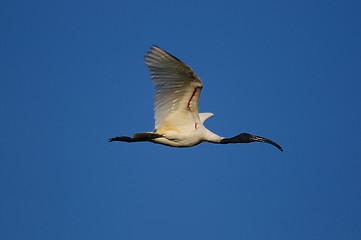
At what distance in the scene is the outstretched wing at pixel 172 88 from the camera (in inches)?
375

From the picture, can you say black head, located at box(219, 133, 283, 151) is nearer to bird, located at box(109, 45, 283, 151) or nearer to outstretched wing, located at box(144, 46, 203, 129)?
bird, located at box(109, 45, 283, 151)

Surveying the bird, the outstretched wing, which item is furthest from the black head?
the outstretched wing

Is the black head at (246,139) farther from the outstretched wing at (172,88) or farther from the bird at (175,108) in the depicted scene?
the outstretched wing at (172,88)

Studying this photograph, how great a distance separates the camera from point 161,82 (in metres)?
9.98

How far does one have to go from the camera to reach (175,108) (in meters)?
10.7

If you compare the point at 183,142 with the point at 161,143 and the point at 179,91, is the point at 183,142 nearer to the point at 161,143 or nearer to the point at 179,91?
the point at 161,143

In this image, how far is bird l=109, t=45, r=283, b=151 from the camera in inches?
377

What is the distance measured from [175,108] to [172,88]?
0.72 m

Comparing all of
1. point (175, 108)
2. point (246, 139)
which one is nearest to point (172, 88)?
point (175, 108)

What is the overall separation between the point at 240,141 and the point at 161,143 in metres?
2.18

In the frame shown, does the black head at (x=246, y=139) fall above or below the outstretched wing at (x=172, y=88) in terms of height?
below

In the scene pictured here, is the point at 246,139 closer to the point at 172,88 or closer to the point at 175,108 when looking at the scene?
the point at 175,108

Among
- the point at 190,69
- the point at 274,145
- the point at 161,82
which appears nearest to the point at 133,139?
the point at 161,82

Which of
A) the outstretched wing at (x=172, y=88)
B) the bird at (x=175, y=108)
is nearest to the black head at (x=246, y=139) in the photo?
the bird at (x=175, y=108)
